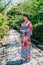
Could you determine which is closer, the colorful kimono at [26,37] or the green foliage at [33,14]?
the colorful kimono at [26,37]

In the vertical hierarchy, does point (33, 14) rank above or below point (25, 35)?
below

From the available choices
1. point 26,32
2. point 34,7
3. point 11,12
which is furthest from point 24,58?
point 11,12

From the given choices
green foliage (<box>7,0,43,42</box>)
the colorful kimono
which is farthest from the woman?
green foliage (<box>7,0,43,42</box>)

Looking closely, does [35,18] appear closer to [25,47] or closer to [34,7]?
[34,7]

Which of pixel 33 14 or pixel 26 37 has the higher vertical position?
pixel 26 37

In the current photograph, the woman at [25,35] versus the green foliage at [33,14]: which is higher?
the woman at [25,35]

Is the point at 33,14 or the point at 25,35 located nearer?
the point at 25,35

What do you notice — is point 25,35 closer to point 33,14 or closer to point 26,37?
point 26,37

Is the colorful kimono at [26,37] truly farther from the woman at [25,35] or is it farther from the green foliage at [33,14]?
the green foliage at [33,14]

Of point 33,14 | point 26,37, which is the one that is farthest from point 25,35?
point 33,14

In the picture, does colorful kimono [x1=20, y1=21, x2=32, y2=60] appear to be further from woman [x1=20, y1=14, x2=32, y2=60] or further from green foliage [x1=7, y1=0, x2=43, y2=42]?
green foliage [x1=7, y1=0, x2=43, y2=42]

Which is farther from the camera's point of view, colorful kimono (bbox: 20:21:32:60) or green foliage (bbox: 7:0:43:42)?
green foliage (bbox: 7:0:43:42)

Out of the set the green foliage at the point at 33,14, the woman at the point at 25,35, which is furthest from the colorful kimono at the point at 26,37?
the green foliage at the point at 33,14

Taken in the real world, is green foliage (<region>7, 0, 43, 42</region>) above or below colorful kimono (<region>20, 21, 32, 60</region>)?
below
